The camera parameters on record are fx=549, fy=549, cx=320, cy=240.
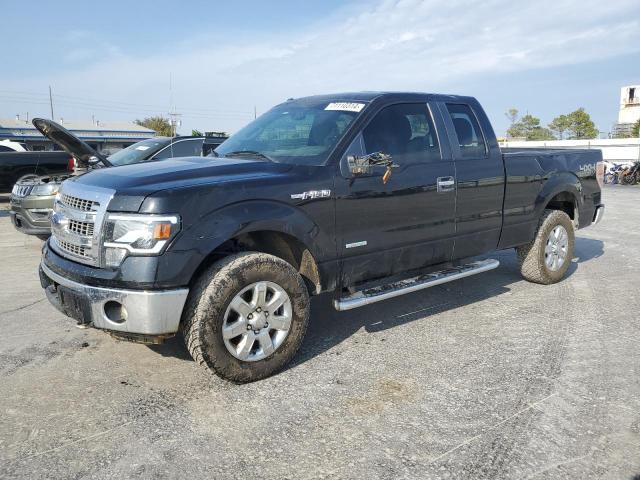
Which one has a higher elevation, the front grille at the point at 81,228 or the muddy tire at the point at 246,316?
the front grille at the point at 81,228

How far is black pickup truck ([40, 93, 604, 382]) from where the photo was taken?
10.9 feet

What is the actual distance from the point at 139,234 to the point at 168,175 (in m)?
0.52

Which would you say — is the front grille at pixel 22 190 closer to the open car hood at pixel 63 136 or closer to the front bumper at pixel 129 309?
the open car hood at pixel 63 136

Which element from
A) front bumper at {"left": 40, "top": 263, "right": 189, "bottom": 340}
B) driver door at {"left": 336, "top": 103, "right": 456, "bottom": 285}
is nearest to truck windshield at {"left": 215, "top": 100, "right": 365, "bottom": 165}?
driver door at {"left": 336, "top": 103, "right": 456, "bottom": 285}

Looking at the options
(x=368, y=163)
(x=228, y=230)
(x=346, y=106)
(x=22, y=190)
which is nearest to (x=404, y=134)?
(x=346, y=106)

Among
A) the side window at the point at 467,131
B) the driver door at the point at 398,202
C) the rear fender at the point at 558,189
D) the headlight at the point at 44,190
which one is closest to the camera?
the driver door at the point at 398,202

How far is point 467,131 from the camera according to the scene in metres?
5.18

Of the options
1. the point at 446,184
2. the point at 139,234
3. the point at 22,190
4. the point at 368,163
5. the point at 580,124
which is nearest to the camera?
the point at 139,234

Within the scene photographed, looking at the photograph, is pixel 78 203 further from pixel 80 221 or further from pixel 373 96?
pixel 373 96

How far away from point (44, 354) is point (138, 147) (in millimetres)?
5944

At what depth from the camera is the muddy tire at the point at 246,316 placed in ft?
11.2

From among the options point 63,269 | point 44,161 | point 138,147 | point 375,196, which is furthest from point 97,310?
point 44,161

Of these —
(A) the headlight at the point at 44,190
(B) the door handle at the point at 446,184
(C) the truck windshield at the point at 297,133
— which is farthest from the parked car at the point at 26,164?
(B) the door handle at the point at 446,184

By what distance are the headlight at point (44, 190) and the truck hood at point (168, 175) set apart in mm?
4287
